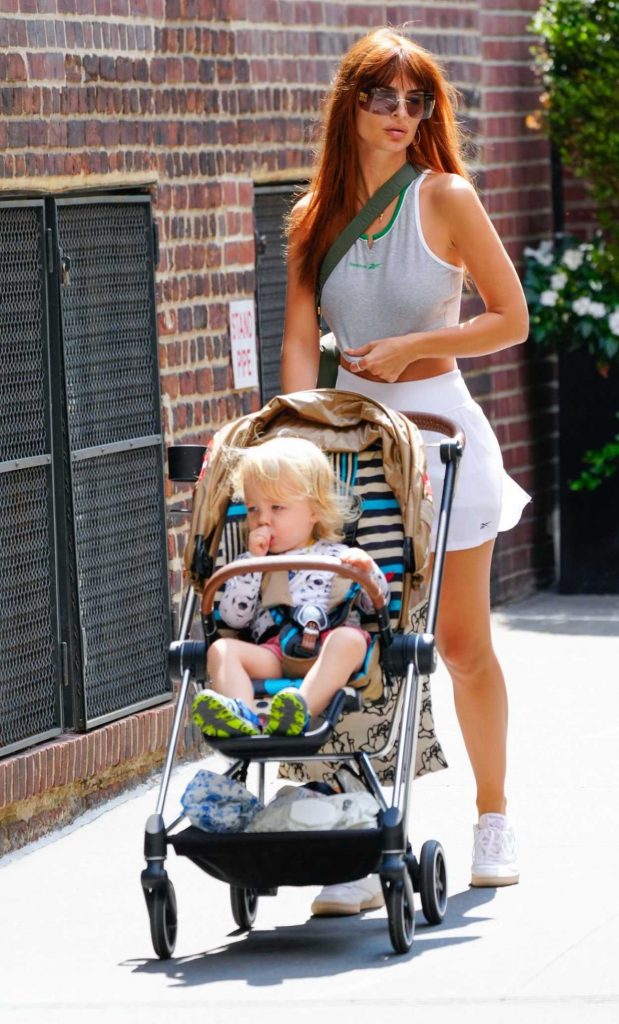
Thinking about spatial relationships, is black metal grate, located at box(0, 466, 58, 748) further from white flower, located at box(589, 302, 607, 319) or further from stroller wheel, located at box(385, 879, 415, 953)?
white flower, located at box(589, 302, 607, 319)

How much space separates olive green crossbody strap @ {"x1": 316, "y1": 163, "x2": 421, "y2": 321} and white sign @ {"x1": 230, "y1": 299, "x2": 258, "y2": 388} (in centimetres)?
232

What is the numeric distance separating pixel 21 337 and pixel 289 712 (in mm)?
2179

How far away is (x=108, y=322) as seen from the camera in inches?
277

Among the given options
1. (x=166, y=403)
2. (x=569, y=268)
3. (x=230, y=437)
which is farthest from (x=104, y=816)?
(x=569, y=268)

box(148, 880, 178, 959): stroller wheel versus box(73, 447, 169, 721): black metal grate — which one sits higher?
box(73, 447, 169, 721): black metal grate

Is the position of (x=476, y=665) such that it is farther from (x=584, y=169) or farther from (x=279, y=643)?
(x=584, y=169)

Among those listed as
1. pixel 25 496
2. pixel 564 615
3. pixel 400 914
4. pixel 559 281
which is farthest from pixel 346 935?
pixel 559 281

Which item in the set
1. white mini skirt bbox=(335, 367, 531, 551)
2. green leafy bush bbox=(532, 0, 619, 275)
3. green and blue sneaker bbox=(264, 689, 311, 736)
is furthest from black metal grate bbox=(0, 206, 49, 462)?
green leafy bush bbox=(532, 0, 619, 275)

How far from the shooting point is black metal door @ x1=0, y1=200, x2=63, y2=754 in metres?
6.41

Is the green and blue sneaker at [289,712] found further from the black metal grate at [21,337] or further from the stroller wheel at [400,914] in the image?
the black metal grate at [21,337]

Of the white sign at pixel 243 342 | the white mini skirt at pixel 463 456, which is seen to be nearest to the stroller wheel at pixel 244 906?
the white mini skirt at pixel 463 456

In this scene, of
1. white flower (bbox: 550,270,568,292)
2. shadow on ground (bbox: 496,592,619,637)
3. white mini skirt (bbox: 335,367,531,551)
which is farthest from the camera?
white flower (bbox: 550,270,568,292)

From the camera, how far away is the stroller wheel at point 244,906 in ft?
17.5

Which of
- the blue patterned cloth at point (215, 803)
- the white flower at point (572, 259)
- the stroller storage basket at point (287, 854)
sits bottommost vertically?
the stroller storage basket at point (287, 854)
